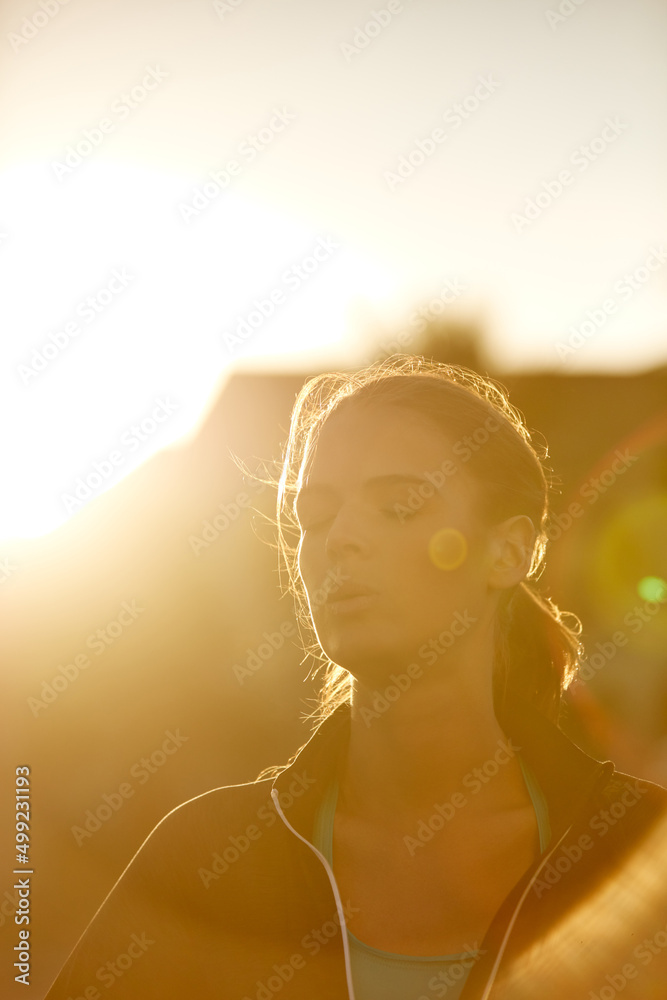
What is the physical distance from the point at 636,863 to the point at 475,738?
387mm

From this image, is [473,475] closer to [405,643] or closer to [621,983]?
[405,643]

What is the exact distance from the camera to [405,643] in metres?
1.62

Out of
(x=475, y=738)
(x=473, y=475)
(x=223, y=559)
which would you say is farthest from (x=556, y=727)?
(x=223, y=559)

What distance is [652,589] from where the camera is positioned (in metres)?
5.66

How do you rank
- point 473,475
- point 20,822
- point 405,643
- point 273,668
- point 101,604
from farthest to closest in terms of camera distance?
point 273,668 → point 101,604 → point 20,822 → point 473,475 → point 405,643
